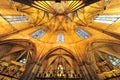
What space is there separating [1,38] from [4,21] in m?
1.44

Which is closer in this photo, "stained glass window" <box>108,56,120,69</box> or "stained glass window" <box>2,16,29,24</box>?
"stained glass window" <box>2,16,29,24</box>

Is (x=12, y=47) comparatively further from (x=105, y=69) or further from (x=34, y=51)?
(x=105, y=69)

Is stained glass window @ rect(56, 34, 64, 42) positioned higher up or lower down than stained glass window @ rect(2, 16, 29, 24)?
lower down

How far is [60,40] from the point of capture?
16562 mm

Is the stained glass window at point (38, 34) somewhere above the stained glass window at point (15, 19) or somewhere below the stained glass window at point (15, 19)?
below

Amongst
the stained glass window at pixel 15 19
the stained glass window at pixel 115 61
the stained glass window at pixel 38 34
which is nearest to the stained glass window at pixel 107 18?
the stained glass window at pixel 115 61

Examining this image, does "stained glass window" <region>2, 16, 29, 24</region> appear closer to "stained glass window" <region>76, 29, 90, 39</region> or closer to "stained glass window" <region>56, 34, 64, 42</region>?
"stained glass window" <region>56, 34, 64, 42</region>

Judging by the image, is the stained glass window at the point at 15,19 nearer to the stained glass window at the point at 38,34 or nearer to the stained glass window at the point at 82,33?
the stained glass window at the point at 38,34

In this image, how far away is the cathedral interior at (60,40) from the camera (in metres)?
12.6

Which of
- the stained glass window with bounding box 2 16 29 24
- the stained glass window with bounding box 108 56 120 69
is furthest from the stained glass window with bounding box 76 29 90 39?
the stained glass window with bounding box 2 16 29 24

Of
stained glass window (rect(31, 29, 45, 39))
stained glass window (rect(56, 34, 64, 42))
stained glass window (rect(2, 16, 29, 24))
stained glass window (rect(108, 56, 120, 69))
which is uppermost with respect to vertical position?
stained glass window (rect(2, 16, 29, 24))

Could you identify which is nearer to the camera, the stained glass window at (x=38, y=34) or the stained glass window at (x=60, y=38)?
the stained glass window at (x=38, y=34)

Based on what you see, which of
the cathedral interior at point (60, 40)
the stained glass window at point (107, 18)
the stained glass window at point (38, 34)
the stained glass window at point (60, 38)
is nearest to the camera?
the cathedral interior at point (60, 40)

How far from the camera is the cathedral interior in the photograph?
12.6 m
